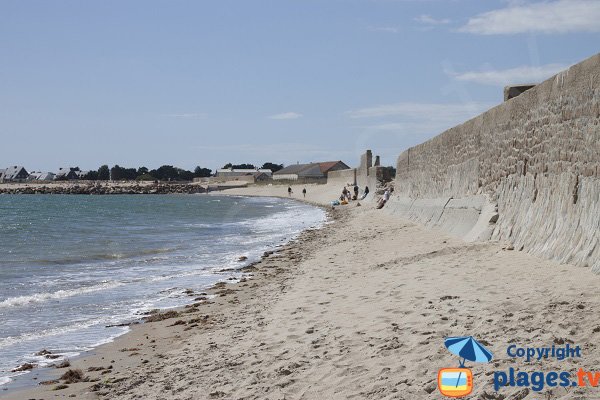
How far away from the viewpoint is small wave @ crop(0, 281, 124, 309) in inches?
423

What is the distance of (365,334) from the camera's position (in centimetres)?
607

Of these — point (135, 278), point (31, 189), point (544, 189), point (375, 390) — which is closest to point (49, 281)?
point (135, 278)

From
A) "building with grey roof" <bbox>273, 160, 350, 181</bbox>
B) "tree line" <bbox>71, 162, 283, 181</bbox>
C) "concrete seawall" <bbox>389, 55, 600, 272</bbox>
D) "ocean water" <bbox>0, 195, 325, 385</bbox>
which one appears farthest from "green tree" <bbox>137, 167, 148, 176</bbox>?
"concrete seawall" <bbox>389, 55, 600, 272</bbox>

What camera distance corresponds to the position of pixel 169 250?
64.3 ft

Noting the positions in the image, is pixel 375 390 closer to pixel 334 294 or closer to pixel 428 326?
pixel 428 326

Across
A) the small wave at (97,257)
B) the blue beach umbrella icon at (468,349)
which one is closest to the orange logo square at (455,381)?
the blue beach umbrella icon at (468,349)

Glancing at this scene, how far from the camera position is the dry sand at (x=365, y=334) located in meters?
4.77

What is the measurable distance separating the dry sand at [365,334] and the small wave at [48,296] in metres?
2.92

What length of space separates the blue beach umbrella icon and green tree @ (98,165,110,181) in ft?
528

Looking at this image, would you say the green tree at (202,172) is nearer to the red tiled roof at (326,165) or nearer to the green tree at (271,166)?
the green tree at (271,166)

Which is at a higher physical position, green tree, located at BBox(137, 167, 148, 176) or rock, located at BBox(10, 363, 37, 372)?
green tree, located at BBox(137, 167, 148, 176)

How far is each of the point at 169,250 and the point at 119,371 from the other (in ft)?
43.0

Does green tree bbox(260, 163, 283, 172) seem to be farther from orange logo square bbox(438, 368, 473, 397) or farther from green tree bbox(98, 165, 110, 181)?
orange logo square bbox(438, 368, 473, 397)

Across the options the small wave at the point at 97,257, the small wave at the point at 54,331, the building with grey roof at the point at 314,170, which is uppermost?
the building with grey roof at the point at 314,170
